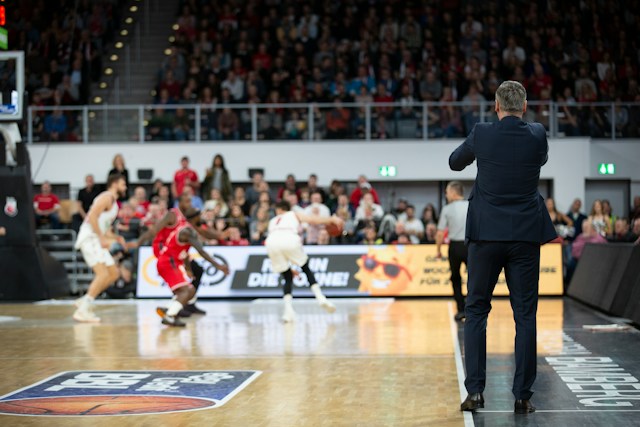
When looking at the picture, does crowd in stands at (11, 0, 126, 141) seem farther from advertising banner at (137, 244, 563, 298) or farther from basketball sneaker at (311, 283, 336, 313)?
basketball sneaker at (311, 283, 336, 313)

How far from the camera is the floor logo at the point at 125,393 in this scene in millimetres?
8273

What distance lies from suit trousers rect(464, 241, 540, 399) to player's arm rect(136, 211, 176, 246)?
8.12 meters

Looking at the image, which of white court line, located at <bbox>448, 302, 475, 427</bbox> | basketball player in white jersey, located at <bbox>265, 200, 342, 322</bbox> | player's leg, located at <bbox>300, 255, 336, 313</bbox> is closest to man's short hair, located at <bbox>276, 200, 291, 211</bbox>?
basketball player in white jersey, located at <bbox>265, 200, 342, 322</bbox>

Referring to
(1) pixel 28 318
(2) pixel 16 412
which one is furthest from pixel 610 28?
(2) pixel 16 412

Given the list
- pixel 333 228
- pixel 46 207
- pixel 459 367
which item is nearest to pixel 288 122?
pixel 46 207

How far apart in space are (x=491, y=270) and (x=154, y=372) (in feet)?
13.0

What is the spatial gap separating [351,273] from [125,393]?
1341cm

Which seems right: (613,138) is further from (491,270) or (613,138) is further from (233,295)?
(491,270)

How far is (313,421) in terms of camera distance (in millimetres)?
7680

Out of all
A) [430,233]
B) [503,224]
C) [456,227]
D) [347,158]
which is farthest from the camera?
[347,158]

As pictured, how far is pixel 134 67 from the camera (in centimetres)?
3088

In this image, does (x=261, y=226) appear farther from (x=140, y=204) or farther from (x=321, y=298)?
(x=321, y=298)

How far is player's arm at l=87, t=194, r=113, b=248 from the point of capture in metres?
16.0

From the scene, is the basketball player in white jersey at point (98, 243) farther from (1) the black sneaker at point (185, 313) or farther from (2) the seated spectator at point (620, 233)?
(2) the seated spectator at point (620, 233)
